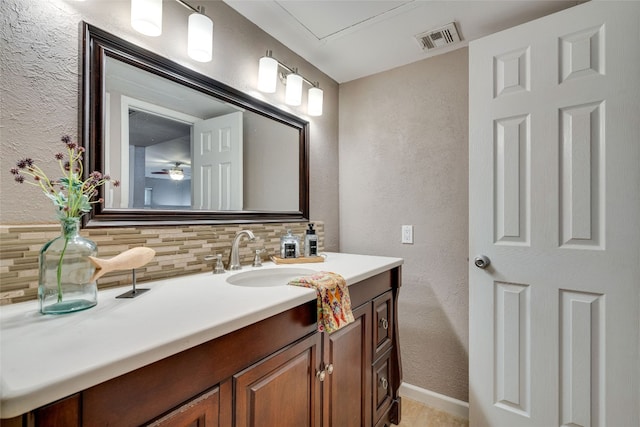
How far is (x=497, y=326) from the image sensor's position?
1468 millimetres

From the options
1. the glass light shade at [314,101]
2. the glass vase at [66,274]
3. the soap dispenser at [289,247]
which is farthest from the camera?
the glass light shade at [314,101]

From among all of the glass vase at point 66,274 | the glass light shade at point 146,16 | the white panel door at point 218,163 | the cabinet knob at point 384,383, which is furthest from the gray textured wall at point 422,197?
the glass vase at point 66,274

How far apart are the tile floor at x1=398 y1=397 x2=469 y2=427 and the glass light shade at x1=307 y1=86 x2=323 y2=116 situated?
1904mm

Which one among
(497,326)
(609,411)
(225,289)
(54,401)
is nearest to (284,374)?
(225,289)

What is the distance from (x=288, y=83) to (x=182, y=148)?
2.47ft

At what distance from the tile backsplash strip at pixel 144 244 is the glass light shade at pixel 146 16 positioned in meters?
0.71

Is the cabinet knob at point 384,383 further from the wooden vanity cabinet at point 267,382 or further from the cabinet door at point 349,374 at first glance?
the cabinet door at point 349,374

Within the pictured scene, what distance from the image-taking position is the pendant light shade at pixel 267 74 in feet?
4.98

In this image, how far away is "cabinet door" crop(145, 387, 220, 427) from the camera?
0.61m

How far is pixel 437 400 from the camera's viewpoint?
5.96 ft

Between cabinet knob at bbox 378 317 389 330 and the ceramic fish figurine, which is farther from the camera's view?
cabinet knob at bbox 378 317 389 330

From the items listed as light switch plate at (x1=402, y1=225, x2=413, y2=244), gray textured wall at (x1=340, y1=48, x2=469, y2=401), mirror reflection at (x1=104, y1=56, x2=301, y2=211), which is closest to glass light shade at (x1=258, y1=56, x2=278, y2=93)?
mirror reflection at (x1=104, y1=56, x2=301, y2=211)

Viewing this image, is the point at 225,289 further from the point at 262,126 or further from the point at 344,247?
the point at 344,247

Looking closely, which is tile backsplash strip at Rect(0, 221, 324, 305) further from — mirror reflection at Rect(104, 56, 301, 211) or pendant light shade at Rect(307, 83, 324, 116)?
pendant light shade at Rect(307, 83, 324, 116)
